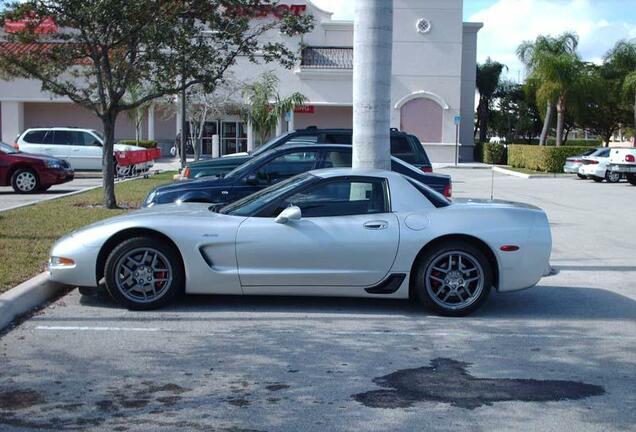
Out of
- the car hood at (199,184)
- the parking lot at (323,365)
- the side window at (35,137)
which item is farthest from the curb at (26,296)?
the side window at (35,137)

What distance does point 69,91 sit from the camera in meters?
16.1

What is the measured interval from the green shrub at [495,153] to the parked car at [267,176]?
36138mm

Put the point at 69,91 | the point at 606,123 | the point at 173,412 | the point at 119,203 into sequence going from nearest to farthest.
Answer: the point at 173,412, the point at 69,91, the point at 119,203, the point at 606,123

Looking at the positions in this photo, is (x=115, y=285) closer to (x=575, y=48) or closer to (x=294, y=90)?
(x=294, y=90)

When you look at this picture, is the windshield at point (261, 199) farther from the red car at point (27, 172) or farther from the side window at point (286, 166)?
the red car at point (27, 172)

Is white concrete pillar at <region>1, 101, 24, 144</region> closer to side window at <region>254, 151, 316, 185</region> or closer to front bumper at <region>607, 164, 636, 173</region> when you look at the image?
front bumper at <region>607, 164, 636, 173</region>

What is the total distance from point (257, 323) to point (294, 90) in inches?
1525

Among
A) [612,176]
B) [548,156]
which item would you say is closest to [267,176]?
[612,176]

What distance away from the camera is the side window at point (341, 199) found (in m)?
7.94

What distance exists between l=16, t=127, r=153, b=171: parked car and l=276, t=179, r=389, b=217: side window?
21.1 meters

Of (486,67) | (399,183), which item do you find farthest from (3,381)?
(486,67)

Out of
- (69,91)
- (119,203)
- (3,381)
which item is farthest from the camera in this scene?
(119,203)

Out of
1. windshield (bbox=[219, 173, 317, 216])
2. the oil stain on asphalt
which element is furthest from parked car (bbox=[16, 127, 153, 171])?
the oil stain on asphalt

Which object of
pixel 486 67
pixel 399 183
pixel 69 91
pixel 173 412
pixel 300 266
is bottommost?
pixel 173 412
